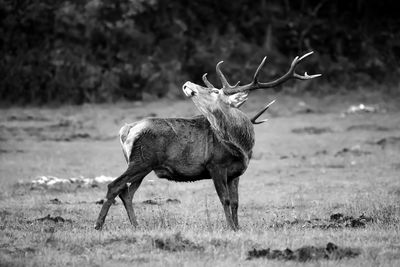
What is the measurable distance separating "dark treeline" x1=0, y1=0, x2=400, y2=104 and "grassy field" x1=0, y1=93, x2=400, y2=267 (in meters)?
2.38

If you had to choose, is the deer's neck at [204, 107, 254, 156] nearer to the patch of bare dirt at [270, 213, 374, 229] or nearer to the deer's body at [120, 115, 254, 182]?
the deer's body at [120, 115, 254, 182]

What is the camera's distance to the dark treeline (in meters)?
35.4

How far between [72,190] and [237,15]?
80.0 ft

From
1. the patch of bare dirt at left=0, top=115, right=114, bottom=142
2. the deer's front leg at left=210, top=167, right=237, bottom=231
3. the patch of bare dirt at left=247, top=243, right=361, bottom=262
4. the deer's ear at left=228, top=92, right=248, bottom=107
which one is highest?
the deer's ear at left=228, top=92, right=248, bottom=107

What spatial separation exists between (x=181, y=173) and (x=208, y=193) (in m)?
5.52

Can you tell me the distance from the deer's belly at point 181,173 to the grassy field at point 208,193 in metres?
0.73

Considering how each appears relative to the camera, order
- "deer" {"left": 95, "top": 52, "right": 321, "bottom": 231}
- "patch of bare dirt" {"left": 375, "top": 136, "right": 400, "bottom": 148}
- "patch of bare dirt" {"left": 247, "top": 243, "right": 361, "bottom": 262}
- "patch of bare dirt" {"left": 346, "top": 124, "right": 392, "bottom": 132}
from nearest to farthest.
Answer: "patch of bare dirt" {"left": 247, "top": 243, "right": 361, "bottom": 262} < "deer" {"left": 95, "top": 52, "right": 321, "bottom": 231} < "patch of bare dirt" {"left": 375, "top": 136, "right": 400, "bottom": 148} < "patch of bare dirt" {"left": 346, "top": 124, "right": 392, "bottom": 132}

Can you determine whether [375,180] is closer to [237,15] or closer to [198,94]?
[198,94]

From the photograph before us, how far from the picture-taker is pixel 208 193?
1705 centimetres

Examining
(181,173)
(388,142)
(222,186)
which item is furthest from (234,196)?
(388,142)

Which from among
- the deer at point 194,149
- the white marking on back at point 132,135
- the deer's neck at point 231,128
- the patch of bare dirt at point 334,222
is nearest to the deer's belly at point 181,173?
the deer at point 194,149

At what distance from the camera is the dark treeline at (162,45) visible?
35.4 metres

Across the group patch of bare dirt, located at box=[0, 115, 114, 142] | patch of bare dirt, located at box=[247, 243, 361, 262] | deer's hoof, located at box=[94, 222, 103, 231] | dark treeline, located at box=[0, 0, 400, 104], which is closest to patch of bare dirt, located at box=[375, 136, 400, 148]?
patch of bare dirt, located at box=[0, 115, 114, 142]

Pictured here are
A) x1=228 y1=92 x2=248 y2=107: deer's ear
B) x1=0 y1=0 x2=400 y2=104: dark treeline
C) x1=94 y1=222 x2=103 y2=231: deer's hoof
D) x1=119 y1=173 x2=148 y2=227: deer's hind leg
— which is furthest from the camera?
x1=0 y1=0 x2=400 y2=104: dark treeline
